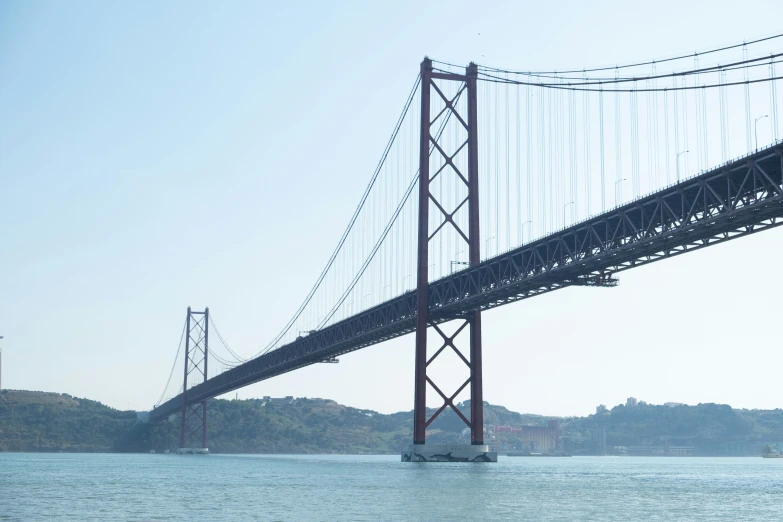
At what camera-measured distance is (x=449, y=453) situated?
6544 cm

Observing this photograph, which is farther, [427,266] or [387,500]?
[427,266]

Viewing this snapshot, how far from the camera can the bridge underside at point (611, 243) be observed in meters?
42.2

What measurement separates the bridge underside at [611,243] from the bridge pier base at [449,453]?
6942 mm

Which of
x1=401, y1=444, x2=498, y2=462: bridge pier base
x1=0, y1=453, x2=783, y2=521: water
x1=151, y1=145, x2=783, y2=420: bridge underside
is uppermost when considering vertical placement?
x1=151, y1=145, x2=783, y2=420: bridge underside

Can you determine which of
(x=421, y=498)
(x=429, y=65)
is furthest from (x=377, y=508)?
(x=429, y=65)

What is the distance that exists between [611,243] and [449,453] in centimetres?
1973

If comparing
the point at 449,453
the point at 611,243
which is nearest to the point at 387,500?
the point at 611,243

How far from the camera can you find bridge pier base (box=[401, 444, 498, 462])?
6525 cm

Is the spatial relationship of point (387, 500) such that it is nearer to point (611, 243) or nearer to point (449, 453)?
point (611, 243)

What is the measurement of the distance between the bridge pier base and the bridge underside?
6.94m

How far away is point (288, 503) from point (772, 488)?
26.0 meters

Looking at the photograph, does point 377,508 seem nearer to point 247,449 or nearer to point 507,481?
point 507,481

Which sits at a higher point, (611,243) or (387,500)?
(611,243)

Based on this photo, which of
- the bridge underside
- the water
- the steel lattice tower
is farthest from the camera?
the steel lattice tower
